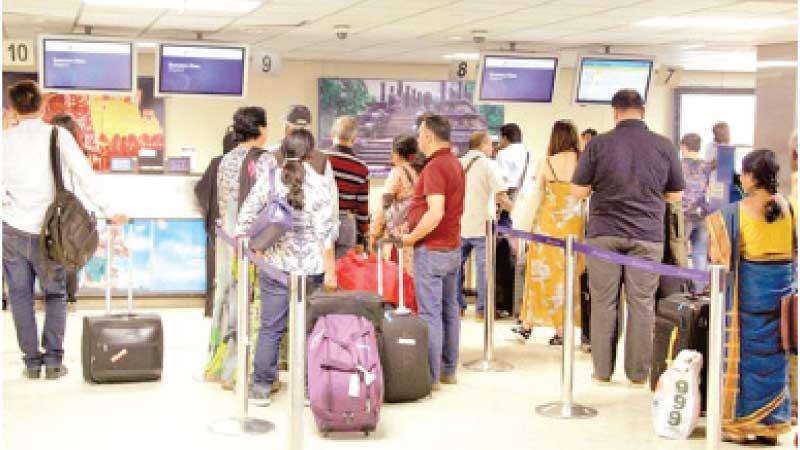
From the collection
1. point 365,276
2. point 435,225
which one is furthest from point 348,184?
point 435,225

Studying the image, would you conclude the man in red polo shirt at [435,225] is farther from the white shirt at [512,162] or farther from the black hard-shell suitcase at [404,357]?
the white shirt at [512,162]

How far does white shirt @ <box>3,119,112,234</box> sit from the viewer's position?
6270mm

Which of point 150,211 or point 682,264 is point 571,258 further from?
point 150,211

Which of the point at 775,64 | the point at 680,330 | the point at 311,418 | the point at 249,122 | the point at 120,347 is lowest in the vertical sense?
the point at 311,418

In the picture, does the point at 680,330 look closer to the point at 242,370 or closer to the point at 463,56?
the point at 242,370

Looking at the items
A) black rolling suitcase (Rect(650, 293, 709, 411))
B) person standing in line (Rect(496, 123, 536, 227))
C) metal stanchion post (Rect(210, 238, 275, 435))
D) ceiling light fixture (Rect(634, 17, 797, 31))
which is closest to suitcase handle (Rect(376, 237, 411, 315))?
metal stanchion post (Rect(210, 238, 275, 435))

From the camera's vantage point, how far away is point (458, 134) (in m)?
15.2

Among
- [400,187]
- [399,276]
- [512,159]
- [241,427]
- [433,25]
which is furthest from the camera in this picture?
[512,159]

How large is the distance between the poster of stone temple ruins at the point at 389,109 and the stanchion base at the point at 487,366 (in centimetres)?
775

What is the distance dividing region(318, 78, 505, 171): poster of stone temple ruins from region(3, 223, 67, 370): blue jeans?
8.24 meters

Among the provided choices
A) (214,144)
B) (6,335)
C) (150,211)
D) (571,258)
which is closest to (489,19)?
(150,211)

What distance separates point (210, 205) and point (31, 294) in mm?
2420

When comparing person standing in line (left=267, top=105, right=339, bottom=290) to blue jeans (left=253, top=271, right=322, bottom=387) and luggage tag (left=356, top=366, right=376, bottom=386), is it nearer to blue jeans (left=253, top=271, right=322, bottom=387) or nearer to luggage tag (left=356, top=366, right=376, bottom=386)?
blue jeans (left=253, top=271, right=322, bottom=387)

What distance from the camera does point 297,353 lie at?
4621 millimetres
